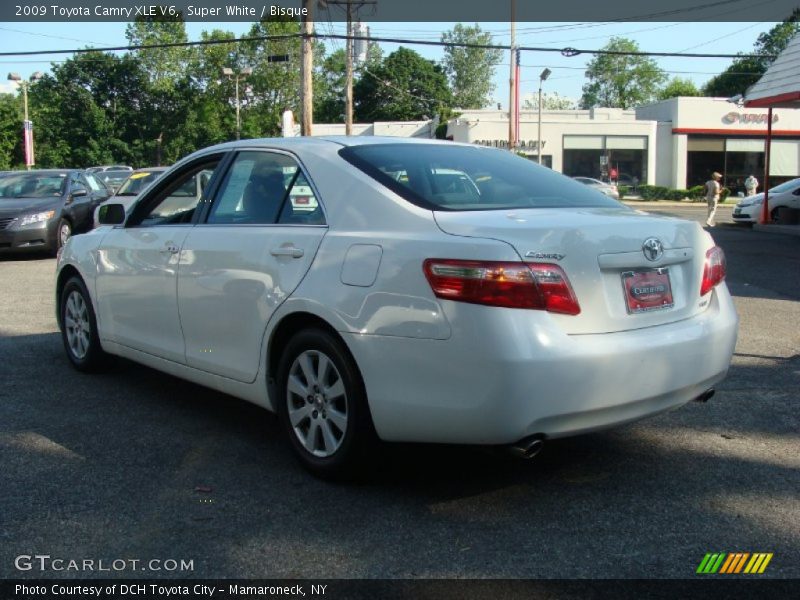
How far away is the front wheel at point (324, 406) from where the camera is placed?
148 inches

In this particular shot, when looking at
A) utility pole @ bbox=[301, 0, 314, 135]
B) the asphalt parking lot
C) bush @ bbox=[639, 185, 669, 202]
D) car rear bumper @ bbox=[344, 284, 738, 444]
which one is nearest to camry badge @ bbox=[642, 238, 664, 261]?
car rear bumper @ bbox=[344, 284, 738, 444]

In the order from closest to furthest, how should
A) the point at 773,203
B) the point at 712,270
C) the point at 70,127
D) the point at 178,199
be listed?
the point at 712,270 < the point at 178,199 < the point at 773,203 < the point at 70,127

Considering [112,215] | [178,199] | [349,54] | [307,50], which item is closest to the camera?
[178,199]

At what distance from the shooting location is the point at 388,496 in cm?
385

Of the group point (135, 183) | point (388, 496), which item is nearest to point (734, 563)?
point (388, 496)

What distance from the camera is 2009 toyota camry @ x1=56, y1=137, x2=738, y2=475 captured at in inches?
132

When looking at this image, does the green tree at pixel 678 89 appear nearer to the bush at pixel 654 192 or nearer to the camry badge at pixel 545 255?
the bush at pixel 654 192

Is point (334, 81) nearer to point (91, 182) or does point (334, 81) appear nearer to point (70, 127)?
point (70, 127)

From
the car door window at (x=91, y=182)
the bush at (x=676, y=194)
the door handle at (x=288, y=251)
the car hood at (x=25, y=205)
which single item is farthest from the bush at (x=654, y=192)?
the door handle at (x=288, y=251)

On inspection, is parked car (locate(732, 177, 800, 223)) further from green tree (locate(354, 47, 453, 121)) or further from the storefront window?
green tree (locate(354, 47, 453, 121))

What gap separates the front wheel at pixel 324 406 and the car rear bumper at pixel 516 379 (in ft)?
0.36

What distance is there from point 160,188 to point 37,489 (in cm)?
221

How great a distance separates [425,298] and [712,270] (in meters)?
1.55

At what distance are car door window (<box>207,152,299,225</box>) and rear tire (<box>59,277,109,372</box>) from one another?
5.59 feet
